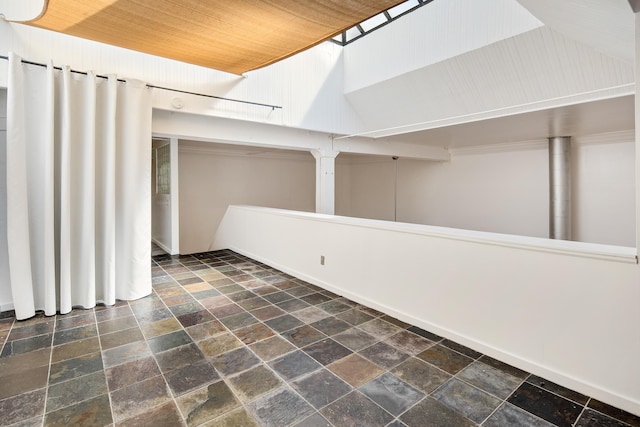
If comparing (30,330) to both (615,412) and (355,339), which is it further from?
(615,412)

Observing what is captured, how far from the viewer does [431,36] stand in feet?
14.1

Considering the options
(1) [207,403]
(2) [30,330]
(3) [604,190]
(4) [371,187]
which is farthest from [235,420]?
(4) [371,187]

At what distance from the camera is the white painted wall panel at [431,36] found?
362 cm

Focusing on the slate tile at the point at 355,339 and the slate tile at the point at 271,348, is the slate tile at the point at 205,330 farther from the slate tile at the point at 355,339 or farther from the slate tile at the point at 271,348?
the slate tile at the point at 355,339


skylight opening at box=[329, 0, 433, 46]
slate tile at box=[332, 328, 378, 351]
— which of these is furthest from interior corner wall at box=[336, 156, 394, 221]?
slate tile at box=[332, 328, 378, 351]

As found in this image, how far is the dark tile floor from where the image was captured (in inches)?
69.8

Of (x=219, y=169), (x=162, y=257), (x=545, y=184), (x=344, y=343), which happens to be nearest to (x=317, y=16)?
(x=344, y=343)

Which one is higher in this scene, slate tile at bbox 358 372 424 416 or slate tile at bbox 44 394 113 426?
slate tile at bbox 44 394 113 426

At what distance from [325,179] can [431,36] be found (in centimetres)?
280

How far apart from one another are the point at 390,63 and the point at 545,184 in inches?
172

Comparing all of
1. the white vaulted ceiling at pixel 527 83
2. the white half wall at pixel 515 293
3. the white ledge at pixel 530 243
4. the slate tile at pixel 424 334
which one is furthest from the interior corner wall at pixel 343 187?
the slate tile at pixel 424 334

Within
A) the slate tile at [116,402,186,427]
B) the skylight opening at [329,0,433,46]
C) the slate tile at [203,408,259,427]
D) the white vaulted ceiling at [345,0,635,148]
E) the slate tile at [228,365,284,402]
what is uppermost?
the skylight opening at [329,0,433,46]

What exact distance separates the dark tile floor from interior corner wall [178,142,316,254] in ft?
13.9

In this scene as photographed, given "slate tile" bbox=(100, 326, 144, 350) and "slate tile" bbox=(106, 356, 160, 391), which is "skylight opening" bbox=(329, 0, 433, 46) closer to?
"slate tile" bbox=(100, 326, 144, 350)
